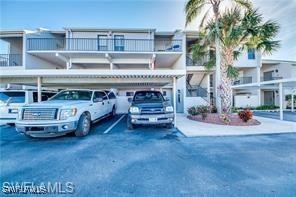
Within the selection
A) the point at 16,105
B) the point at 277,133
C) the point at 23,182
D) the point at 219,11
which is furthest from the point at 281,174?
the point at 16,105

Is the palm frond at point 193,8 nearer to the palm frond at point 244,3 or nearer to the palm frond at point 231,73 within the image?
the palm frond at point 244,3

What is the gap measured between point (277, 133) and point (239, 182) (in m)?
5.99

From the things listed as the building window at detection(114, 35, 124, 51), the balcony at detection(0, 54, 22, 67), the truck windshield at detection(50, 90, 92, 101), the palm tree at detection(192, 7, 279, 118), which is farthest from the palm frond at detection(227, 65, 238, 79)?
the balcony at detection(0, 54, 22, 67)

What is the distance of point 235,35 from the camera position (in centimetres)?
991

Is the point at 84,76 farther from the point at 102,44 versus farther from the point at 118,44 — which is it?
the point at 118,44

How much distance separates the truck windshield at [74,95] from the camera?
8672mm

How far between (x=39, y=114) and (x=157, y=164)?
4.71 m

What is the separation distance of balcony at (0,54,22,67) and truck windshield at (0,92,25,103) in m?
9.77

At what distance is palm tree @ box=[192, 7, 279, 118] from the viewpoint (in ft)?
33.6

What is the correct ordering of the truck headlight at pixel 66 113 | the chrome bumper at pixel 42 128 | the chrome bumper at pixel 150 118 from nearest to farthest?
the chrome bumper at pixel 42 128 < the truck headlight at pixel 66 113 < the chrome bumper at pixel 150 118

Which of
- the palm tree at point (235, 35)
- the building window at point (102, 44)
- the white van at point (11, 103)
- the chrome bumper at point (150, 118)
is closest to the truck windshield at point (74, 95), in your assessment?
the white van at point (11, 103)

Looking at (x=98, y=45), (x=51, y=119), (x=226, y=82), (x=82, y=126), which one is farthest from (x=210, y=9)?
(x=51, y=119)

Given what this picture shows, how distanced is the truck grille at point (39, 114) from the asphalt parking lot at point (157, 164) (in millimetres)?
917

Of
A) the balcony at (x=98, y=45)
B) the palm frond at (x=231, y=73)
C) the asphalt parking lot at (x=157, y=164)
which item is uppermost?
the balcony at (x=98, y=45)
